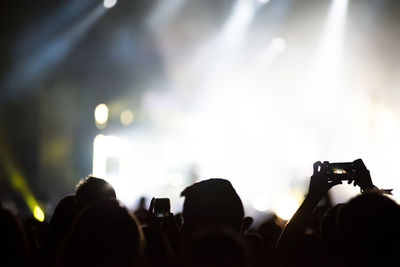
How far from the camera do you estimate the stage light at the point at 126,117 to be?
2200 centimetres

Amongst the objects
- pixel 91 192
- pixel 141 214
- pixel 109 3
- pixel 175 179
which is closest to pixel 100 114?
pixel 109 3

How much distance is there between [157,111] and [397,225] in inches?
898

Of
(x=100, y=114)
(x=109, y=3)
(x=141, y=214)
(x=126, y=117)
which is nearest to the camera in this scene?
(x=141, y=214)

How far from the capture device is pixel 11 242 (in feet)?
7.20

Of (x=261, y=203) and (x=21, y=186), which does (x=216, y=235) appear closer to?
(x=21, y=186)

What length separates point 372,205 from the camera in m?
2.14

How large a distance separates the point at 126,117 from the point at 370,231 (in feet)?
68.7

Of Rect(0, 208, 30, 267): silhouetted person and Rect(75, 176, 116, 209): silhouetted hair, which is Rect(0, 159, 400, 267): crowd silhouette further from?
Rect(75, 176, 116, 209): silhouetted hair

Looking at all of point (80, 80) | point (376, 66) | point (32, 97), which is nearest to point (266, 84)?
point (376, 66)

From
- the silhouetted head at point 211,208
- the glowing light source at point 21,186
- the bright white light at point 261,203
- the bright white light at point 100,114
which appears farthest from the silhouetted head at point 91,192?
the bright white light at point 261,203

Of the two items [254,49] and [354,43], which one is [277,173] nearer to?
[254,49]

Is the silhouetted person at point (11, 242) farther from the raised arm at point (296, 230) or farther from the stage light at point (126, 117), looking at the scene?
the stage light at point (126, 117)

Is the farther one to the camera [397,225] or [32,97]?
[32,97]

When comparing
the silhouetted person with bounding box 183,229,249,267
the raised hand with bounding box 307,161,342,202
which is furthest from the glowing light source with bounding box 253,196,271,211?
the silhouetted person with bounding box 183,229,249,267
